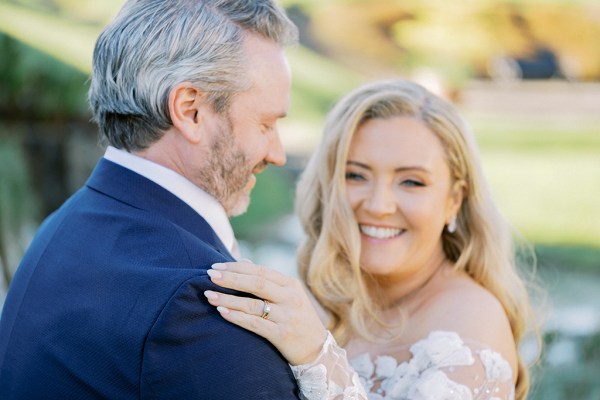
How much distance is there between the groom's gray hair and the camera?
1827 millimetres

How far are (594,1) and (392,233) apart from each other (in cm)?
2038

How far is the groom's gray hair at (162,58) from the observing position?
1.83 m

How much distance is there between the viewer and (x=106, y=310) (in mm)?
1626

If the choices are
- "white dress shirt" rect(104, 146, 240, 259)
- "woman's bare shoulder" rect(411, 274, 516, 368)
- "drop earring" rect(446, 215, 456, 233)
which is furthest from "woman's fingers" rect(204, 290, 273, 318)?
"drop earring" rect(446, 215, 456, 233)

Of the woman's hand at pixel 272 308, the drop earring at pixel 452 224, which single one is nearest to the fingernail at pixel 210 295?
the woman's hand at pixel 272 308

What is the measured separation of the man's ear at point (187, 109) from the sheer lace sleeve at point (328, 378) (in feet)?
1.84

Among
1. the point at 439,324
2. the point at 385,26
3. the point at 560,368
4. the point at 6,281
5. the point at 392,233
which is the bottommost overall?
the point at 6,281

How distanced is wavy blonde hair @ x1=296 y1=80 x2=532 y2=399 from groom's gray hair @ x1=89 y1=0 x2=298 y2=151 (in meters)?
0.84

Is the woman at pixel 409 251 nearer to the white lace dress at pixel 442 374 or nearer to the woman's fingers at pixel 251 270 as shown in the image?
the white lace dress at pixel 442 374

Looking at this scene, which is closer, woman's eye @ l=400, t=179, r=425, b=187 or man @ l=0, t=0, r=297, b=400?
man @ l=0, t=0, r=297, b=400

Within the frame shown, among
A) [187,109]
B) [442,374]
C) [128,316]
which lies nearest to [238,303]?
[128,316]

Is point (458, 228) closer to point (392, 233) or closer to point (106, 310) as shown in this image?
point (392, 233)

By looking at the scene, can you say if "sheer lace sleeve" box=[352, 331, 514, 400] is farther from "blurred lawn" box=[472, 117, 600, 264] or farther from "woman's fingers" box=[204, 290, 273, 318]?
"blurred lawn" box=[472, 117, 600, 264]

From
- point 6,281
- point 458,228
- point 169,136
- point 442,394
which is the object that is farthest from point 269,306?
point 6,281
